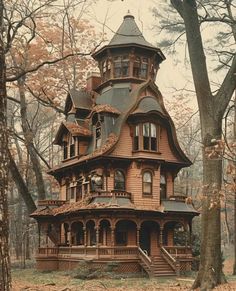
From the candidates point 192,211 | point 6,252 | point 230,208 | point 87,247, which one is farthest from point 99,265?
point 230,208

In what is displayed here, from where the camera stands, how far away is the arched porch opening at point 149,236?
100 ft

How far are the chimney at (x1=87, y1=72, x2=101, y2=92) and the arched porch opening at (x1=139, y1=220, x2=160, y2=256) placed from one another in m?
11.9

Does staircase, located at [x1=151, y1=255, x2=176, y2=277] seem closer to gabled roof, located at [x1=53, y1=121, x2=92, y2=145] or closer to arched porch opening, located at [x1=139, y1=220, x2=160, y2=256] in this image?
arched porch opening, located at [x1=139, y1=220, x2=160, y2=256]

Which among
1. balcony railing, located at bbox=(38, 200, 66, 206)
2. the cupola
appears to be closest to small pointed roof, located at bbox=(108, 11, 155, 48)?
the cupola

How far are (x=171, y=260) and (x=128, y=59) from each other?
1450 centimetres

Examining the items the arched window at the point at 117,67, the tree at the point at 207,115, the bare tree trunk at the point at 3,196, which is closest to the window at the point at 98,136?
the arched window at the point at 117,67

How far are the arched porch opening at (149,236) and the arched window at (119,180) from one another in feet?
9.48

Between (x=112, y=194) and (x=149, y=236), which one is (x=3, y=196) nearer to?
(x=112, y=194)

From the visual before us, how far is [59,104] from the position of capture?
3822cm

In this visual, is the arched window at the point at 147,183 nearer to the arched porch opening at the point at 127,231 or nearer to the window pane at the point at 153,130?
the arched porch opening at the point at 127,231

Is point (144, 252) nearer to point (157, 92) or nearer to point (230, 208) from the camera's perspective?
point (157, 92)

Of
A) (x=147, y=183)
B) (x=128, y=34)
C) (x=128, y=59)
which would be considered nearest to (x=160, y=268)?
(x=147, y=183)

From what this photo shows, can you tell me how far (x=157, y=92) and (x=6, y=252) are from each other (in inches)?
1090

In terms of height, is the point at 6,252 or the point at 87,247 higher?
the point at 6,252
